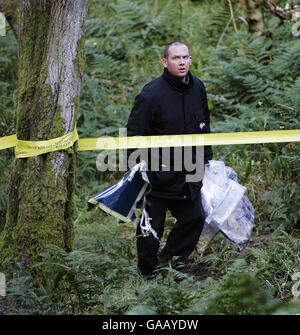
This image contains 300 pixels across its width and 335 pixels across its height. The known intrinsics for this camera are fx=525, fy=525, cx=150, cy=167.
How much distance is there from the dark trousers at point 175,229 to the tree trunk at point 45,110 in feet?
3.21

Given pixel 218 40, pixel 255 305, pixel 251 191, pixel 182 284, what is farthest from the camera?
pixel 218 40

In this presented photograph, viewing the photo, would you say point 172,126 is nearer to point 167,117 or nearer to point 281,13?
point 167,117

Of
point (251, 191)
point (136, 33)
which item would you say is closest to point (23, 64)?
point (251, 191)

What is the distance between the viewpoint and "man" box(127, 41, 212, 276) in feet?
16.1

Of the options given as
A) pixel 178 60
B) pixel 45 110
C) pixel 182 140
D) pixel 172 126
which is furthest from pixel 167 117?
pixel 45 110

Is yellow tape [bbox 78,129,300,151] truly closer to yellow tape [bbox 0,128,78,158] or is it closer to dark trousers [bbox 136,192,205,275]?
yellow tape [bbox 0,128,78,158]

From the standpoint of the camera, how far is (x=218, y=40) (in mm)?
10359

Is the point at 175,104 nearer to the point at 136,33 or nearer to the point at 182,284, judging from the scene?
the point at 182,284

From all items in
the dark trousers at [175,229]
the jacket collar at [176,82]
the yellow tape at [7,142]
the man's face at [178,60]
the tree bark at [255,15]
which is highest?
the tree bark at [255,15]

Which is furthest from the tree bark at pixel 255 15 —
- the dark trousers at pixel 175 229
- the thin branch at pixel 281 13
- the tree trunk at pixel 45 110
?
the tree trunk at pixel 45 110

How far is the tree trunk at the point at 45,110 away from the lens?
4336 mm

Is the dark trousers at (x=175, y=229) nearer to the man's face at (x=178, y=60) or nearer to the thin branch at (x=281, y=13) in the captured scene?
the man's face at (x=178, y=60)

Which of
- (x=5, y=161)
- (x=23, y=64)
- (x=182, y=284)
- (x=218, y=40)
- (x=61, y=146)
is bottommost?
Answer: (x=182, y=284)

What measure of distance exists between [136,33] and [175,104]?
19.5 feet
